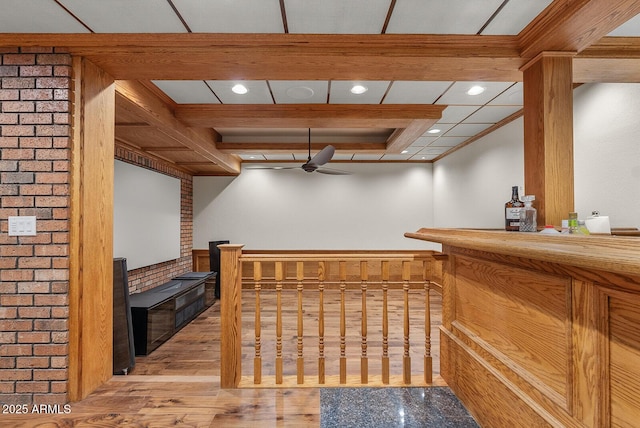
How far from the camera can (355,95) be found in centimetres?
312

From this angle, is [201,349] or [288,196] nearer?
[201,349]

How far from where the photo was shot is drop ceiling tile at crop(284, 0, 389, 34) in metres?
1.73

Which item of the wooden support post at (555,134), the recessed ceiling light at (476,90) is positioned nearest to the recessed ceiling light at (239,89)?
the recessed ceiling light at (476,90)

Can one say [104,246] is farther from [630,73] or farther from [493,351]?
[630,73]

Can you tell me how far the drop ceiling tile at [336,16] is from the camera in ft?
5.69

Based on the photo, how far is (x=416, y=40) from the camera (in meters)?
2.03

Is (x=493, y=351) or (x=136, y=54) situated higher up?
(x=136, y=54)

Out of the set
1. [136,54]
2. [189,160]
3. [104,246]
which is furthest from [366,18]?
[189,160]

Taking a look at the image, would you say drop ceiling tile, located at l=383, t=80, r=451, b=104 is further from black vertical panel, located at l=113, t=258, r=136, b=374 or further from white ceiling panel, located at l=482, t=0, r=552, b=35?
black vertical panel, located at l=113, t=258, r=136, b=374

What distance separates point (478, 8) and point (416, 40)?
37 cm

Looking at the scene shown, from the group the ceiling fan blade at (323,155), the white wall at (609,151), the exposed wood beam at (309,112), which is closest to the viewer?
the white wall at (609,151)

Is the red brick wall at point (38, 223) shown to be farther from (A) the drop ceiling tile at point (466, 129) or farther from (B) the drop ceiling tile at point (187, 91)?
(A) the drop ceiling tile at point (466, 129)

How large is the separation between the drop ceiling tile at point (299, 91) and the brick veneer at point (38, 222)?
5.08 feet

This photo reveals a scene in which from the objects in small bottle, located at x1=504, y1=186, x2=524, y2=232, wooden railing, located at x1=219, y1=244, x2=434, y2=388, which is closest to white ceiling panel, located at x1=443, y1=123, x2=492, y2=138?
wooden railing, located at x1=219, y1=244, x2=434, y2=388
